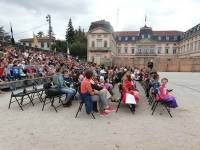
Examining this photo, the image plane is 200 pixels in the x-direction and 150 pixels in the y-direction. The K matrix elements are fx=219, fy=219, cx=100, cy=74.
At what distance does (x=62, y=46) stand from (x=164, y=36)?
42807 mm

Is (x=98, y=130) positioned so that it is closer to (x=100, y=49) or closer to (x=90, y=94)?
(x=90, y=94)

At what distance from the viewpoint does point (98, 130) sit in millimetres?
5840

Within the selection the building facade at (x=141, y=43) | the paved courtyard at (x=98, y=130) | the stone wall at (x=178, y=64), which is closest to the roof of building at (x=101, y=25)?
the building facade at (x=141, y=43)

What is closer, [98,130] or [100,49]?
[98,130]

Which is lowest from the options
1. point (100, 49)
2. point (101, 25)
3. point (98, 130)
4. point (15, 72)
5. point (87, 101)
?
point (98, 130)

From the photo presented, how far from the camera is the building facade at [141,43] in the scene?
242ft

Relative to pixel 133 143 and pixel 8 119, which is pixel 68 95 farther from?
pixel 133 143

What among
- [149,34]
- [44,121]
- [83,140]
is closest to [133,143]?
[83,140]

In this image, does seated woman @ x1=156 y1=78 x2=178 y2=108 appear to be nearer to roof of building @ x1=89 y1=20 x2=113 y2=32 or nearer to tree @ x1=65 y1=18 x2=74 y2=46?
roof of building @ x1=89 y1=20 x2=113 y2=32

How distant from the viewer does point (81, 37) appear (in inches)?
3447

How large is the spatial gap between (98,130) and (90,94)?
157cm

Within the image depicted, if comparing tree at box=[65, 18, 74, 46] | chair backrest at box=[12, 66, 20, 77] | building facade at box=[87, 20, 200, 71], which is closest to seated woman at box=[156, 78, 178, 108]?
chair backrest at box=[12, 66, 20, 77]

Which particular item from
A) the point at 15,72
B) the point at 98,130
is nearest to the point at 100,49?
the point at 15,72

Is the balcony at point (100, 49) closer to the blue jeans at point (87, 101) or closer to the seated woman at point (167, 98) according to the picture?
the seated woman at point (167, 98)
